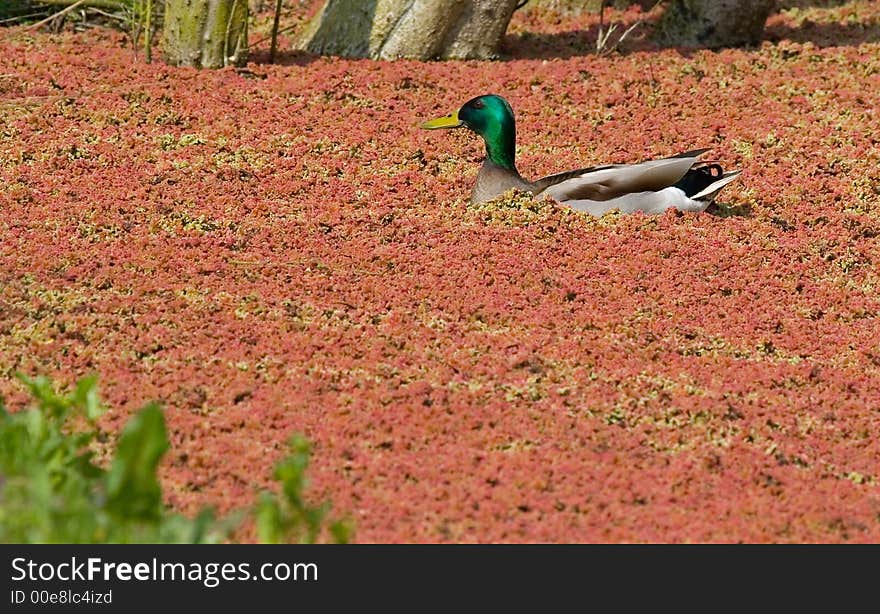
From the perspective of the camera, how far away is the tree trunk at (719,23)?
10.3 m

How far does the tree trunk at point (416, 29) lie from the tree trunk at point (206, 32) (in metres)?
0.80

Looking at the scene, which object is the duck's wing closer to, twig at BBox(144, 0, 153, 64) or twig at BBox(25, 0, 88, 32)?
twig at BBox(144, 0, 153, 64)

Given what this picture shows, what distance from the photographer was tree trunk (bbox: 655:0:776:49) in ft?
33.7

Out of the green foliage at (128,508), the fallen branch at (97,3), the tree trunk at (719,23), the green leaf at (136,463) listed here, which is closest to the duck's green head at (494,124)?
the tree trunk at (719,23)

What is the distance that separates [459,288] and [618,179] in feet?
4.53

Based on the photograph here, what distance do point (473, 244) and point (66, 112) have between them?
299 centimetres

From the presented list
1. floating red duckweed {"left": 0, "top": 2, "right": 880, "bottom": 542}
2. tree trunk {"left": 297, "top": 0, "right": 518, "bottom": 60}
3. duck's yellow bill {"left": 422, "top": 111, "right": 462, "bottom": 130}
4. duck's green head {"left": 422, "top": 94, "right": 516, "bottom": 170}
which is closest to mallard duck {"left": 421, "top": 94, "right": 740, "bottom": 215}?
duck's green head {"left": 422, "top": 94, "right": 516, "bottom": 170}

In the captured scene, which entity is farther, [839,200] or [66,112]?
[66,112]

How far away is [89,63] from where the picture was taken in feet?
30.8

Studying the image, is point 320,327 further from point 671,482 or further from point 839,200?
point 839,200

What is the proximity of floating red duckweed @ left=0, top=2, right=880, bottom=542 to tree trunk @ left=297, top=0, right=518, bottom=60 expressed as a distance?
0.71ft

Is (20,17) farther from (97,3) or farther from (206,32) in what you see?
(206,32)

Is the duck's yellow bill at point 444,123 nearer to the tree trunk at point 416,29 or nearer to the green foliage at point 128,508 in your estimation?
the tree trunk at point 416,29
